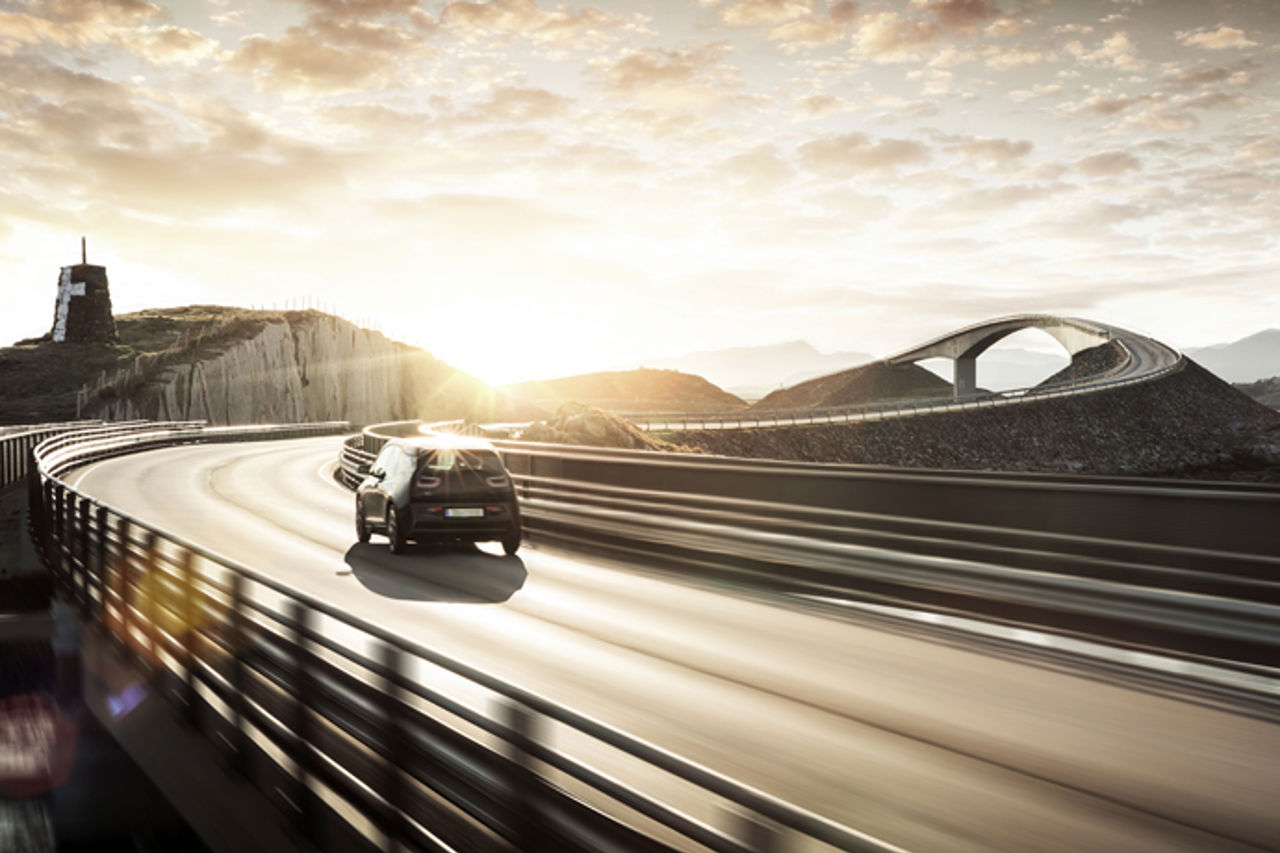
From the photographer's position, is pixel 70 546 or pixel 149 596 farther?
pixel 70 546

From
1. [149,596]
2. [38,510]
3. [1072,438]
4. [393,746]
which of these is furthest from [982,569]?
[1072,438]

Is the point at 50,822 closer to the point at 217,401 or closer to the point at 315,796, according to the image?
the point at 315,796

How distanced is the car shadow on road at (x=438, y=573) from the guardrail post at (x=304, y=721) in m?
6.32

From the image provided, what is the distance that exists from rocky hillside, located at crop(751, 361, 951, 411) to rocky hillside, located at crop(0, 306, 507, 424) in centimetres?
3566

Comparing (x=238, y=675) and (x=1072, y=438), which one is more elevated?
(x=238, y=675)

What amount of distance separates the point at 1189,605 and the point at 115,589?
8658 millimetres

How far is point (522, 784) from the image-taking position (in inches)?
125

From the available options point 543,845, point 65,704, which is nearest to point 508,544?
point 65,704

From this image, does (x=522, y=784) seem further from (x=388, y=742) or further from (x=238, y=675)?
(x=238, y=675)

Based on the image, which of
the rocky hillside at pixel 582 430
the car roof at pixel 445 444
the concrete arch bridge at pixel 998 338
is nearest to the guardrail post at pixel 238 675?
the car roof at pixel 445 444

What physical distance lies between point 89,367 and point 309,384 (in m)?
23.0

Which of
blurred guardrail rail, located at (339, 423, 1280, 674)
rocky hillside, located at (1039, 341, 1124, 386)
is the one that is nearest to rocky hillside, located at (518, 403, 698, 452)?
blurred guardrail rail, located at (339, 423, 1280, 674)

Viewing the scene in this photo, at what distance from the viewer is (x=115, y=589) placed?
9109 mm

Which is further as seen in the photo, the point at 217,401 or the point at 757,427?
the point at 217,401
